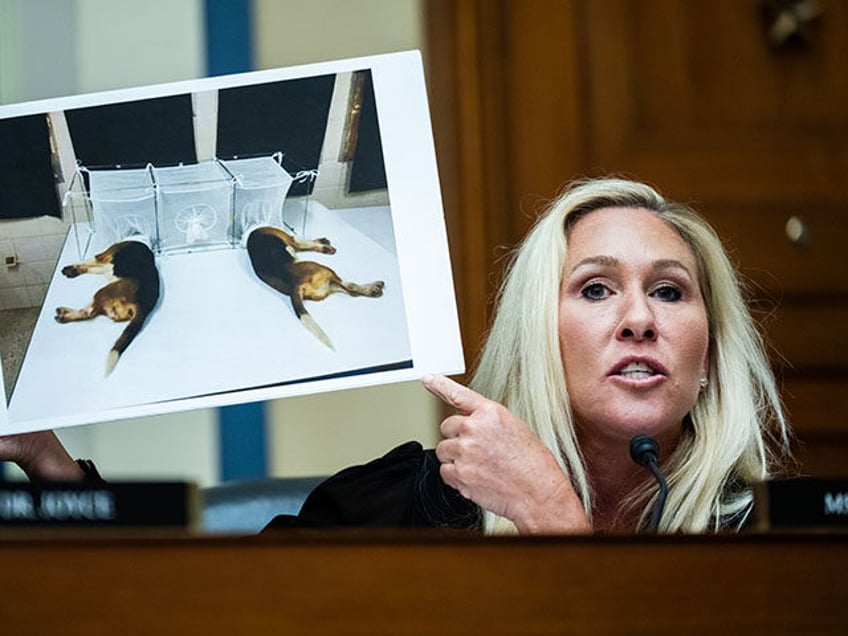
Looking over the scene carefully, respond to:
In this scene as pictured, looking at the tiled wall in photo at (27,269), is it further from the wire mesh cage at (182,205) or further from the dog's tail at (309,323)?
the dog's tail at (309,323)

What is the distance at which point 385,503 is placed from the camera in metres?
1.76

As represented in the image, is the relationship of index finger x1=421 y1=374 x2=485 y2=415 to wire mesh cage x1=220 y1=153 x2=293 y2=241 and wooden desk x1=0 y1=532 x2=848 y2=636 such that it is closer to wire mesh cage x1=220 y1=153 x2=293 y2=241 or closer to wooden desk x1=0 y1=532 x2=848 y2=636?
wire mesh cage x1=220 y1=153 x2=293 y2=241

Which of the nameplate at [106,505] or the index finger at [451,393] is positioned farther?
the index finger at [451,393]

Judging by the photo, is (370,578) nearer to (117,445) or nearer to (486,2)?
(117,445)

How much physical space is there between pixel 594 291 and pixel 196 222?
527 mm

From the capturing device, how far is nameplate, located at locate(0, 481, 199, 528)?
0.90 metres

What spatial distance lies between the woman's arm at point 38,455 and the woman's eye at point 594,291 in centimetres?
63

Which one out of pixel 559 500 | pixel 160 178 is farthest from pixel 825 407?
pixel 160 178

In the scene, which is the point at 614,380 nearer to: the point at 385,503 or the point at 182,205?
the point at 385,503

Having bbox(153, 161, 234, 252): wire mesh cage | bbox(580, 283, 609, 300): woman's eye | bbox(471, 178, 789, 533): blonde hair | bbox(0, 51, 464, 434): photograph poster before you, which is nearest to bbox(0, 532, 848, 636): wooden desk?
bbox(0, 51, 464, 434): photograph poster

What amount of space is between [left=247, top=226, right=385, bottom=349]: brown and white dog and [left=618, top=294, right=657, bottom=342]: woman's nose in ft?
1.20

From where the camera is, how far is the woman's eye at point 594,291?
179 centimetres

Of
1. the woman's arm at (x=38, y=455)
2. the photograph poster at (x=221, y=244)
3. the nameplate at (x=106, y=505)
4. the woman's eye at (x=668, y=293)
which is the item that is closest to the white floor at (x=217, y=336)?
the photograph poster at (x=221, y=244)

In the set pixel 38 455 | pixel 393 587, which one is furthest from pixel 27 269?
pixel 393 587
